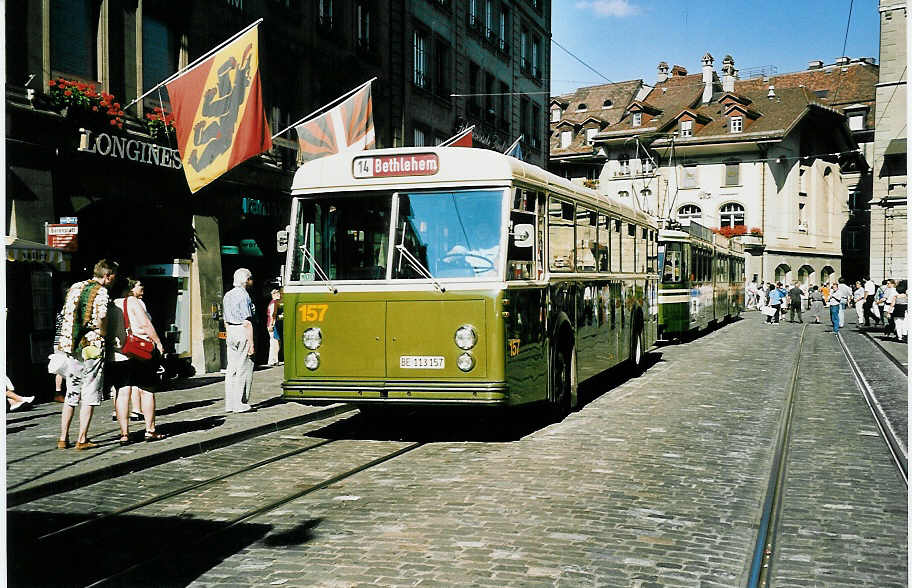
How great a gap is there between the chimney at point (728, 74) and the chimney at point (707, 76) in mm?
2272

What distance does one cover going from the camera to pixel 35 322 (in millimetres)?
13766

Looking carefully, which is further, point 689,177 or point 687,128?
point 689,177

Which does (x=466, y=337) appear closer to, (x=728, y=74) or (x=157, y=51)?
(x=157, y=51)

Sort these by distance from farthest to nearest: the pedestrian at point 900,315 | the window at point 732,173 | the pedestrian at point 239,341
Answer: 1. the window at point 732,173
2. the pedestrian at point 900,315
3. the pedestrian at point 239,341

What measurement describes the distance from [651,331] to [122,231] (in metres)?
9.96

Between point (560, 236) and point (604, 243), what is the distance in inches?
107

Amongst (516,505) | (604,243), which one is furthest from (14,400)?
(604,243)

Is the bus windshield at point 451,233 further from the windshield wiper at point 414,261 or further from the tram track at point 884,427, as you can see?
the tram track at point 884,427

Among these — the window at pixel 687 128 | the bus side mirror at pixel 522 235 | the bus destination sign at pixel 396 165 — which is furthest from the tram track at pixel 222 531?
the window at pixel 687 128

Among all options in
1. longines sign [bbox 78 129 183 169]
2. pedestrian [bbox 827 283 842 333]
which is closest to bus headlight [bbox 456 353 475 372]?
longines sign [bbox 78 129 183 169]

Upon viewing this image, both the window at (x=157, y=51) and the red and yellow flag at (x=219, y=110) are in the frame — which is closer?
the red and yellow flag at (x=219, y=110)

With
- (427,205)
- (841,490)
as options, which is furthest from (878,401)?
(427,205)

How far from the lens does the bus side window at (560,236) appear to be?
10867mm

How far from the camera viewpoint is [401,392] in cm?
944
